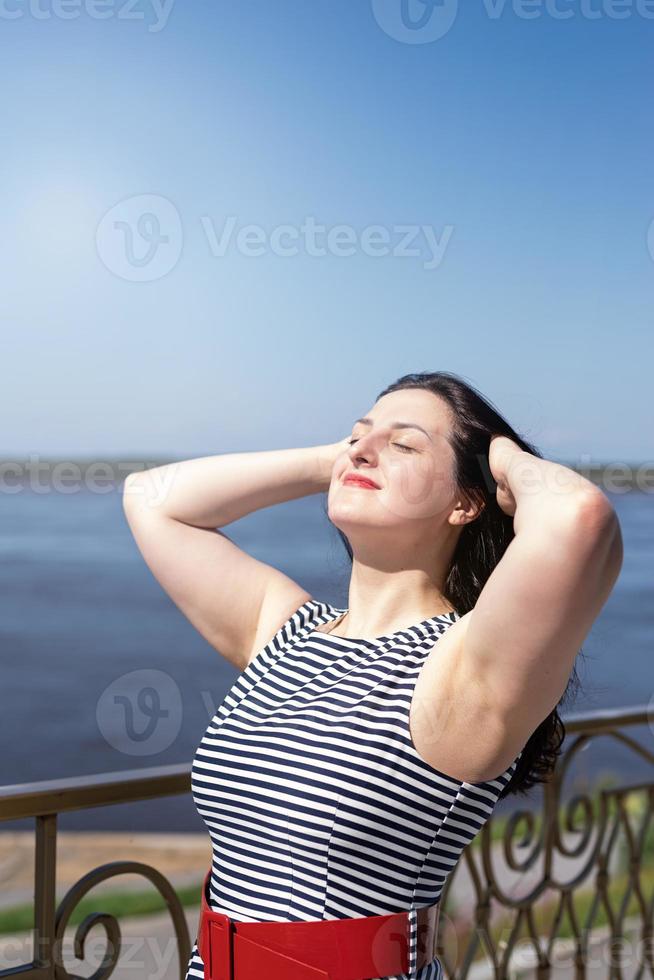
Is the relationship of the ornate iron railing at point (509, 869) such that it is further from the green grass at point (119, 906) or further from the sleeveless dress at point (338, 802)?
the green grass at point (119, 906)

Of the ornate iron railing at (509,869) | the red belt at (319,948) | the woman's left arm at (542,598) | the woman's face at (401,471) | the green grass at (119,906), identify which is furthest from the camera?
the green grass at (119,906)

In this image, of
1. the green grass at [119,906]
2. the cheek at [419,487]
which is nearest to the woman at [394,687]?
the cheek at [419,487]

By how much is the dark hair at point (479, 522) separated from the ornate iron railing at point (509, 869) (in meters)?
0.18

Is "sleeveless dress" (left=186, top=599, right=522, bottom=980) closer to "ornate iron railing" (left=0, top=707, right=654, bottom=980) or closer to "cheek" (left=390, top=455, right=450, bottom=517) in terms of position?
"cheek" (left=390, top=455, right=450, bottom=517)

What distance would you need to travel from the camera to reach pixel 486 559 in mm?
1584

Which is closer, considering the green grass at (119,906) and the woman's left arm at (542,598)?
the woman's left arm at (542,598)

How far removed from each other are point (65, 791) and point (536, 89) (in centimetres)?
987

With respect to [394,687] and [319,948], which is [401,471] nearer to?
[394,687]

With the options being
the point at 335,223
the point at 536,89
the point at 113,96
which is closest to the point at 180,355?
the point at 113,96

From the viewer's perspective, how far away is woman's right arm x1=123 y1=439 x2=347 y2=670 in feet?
5.67

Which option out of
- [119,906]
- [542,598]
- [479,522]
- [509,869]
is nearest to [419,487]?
[479,522]

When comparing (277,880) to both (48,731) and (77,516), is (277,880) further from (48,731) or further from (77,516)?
(77,516)

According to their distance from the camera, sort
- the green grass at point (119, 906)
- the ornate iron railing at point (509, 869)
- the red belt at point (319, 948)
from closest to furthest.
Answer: the red belt at point (319, 948) < the ornate iron railing at point (509, 869) < the green grass at point (119, 906)

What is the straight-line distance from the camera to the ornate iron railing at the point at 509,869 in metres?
1.64
